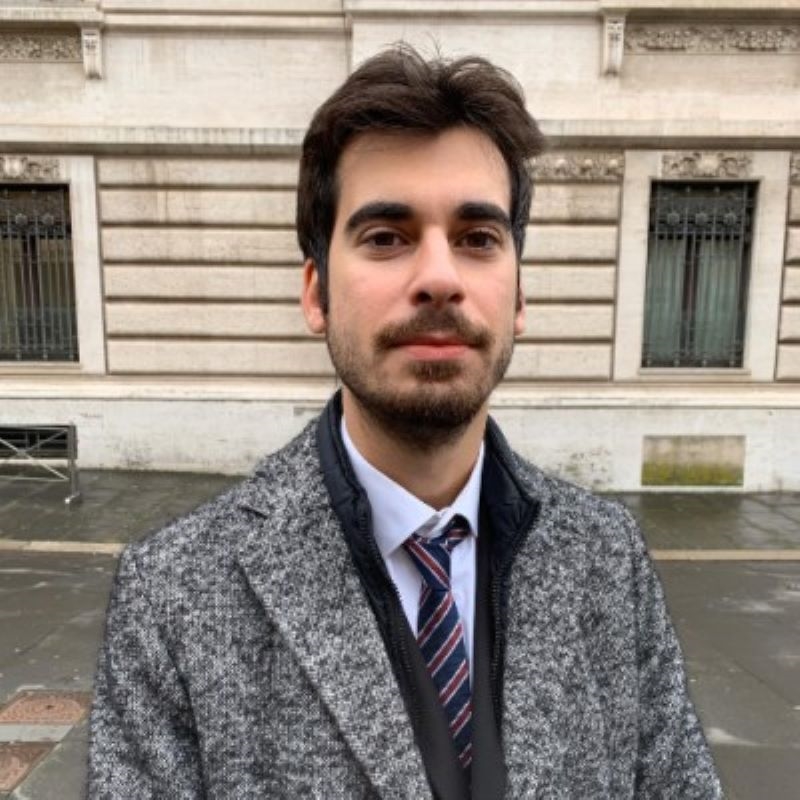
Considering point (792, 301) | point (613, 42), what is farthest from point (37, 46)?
point (792, 301)

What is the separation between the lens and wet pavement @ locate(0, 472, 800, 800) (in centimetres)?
397

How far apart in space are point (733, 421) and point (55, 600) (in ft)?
25.7

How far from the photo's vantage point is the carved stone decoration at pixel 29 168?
979 cm

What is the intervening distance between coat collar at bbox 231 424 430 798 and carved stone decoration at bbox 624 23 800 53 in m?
9.57

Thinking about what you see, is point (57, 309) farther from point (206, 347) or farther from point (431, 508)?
point (431, 508)

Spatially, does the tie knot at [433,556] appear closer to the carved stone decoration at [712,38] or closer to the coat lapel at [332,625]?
the coat lapel at [332,625]

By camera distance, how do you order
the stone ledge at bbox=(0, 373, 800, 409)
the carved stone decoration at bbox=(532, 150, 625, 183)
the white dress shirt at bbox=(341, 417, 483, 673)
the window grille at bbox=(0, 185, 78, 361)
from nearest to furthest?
the white dress shirt at bbox=(341, 417, 483, 673)
the carved stone decoration at bbox=(532, 150, 625, 183)
the stone ledge at bbox=(0, 373, 800, 409)
the window grille at bbox=(0, 185, 78, 361)

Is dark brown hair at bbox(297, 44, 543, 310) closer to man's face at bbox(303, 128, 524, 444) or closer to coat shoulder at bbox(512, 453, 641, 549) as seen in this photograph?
man's face at bbox(303, 128, 524, 444)

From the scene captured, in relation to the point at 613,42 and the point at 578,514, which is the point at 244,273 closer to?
the point at 613,42

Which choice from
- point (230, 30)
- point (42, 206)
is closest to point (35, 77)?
point (42, 206)

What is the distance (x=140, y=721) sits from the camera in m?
1.25

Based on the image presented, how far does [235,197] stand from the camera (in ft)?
32.6

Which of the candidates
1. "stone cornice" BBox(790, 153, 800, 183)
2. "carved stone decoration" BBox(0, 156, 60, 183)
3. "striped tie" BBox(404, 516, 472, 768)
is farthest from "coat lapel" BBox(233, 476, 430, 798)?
"stone cornice" BBox(790, 153, 800, 183)

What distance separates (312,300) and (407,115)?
1.35 feet
